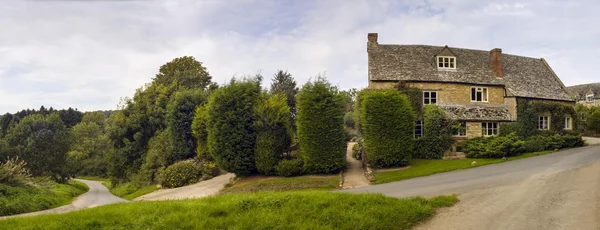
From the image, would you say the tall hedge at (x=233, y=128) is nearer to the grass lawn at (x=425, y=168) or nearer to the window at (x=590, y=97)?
the grass lawn at (x=425, y=168)

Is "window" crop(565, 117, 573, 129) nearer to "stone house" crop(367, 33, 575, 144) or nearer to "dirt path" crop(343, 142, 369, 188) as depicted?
"stone house" crop(367, 33, 575, 144)

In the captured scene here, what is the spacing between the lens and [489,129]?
32969mm

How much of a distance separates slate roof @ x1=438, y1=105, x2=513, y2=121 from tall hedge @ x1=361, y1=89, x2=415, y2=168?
701cm

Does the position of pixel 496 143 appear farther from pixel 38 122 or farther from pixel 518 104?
pixel 38 122

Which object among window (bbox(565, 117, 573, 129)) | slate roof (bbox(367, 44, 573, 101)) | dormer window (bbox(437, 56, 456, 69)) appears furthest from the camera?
window (bbox(565, 117, 573, 129))

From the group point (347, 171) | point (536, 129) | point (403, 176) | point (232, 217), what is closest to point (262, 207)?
point (232, 217)

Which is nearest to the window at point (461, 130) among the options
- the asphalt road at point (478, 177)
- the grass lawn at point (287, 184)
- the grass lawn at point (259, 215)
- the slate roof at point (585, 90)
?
the asphalt road at point (478, 177)

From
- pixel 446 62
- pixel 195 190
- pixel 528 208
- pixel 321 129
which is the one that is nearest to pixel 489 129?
pixel 446 62

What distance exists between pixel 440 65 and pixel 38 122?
141 feet

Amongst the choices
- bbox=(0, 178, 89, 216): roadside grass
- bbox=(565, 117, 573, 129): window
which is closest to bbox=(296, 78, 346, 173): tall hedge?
bbox=(0, 178, 89, 216): roadside grass

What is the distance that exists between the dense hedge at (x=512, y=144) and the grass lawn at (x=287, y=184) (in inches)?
463

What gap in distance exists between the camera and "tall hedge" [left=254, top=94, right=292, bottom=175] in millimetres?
26859

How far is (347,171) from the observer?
27.2 m

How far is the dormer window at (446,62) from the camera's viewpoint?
34750 mm
